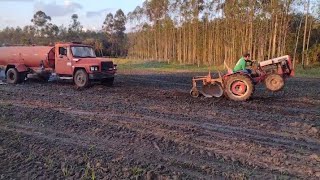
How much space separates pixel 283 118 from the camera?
30.8 ft

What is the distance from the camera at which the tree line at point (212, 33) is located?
31406 mm

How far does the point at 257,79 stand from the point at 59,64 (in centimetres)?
901

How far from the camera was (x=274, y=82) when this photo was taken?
12.2 metres

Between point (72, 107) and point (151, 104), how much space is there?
2.39m

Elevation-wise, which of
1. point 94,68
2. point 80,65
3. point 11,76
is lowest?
point 11,76

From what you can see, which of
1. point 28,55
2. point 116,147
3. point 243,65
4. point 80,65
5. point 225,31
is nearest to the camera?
point 116,147

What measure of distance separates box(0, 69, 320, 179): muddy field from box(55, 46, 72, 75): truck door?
4361 millimetres

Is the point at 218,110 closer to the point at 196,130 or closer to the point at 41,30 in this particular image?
the point at 196,130

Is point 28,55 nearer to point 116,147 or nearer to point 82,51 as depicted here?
point 82,51

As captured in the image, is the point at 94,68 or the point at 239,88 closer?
the point at 239,88

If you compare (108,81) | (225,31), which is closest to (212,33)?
(225,31)

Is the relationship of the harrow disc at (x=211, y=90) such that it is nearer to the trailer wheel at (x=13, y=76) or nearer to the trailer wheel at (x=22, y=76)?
the trailer wheel at (x=22, y=76)

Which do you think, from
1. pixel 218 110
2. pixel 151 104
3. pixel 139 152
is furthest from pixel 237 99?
pixel 139 152

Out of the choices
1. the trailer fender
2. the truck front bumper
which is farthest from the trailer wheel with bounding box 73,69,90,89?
the trailer fender
